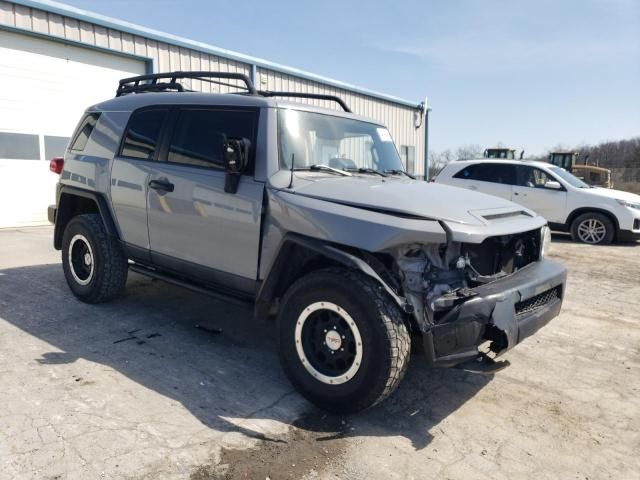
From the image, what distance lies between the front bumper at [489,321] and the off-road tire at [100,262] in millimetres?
3239

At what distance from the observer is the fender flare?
2.81 meters

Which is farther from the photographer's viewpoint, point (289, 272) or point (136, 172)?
point (136, 172)

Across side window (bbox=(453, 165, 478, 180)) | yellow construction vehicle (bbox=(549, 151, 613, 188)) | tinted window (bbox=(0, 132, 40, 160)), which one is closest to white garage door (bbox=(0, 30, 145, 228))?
tinted window (bbox=(0, 132, 40, 160))

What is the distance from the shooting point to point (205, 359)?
379 cm

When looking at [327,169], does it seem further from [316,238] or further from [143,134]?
[143,134]

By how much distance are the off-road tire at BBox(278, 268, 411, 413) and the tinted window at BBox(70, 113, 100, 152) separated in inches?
126

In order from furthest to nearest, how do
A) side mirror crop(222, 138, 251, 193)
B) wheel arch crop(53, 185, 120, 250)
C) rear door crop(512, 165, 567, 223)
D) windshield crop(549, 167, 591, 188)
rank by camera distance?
1. windshield crop(549, 167, 591, 188)
2. rear door crop(512, 165, 567, 223)
3. wheel arch crop(53, 185, 120, 250)
4. side mirror crop(222, 138, 251, 193)

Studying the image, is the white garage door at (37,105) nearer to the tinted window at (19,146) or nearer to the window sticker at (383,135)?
the tinted window at (19,146)

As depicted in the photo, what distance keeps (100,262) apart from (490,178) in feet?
29.3

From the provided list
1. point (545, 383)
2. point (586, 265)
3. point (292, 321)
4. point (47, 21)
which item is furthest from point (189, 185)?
point (47, 21)

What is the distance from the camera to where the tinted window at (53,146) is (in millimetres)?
10303

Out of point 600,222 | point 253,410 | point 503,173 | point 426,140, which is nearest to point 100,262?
point 253,410

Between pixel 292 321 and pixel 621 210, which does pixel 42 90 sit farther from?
pixel 621 210

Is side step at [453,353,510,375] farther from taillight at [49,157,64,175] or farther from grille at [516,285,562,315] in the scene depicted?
taillight at [49,157,64,175]
